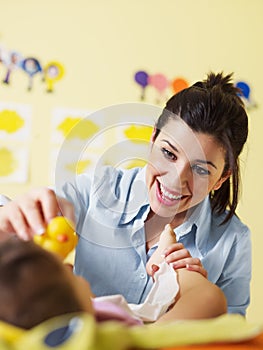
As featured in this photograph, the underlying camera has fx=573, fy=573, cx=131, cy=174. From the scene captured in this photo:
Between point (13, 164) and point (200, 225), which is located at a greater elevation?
point (200, 225)

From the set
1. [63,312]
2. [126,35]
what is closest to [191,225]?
[63,312]

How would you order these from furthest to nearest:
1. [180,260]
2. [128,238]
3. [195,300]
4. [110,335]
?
[128,238] < [180,260] < [195,300] < [110,335]

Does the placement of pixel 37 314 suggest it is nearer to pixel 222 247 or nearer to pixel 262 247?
pixel 222 247

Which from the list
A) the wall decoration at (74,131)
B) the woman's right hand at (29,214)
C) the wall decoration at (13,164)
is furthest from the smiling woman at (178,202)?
the wall decoration at (13,164)

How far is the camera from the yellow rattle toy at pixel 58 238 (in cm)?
78

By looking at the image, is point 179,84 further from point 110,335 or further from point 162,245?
point 110,335

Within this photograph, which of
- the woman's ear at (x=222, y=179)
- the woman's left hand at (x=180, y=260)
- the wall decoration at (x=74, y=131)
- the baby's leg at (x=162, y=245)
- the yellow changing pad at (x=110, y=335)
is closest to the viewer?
the yellow changing pad at (x=110, y=335)

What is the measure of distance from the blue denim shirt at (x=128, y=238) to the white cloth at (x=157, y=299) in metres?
0.30

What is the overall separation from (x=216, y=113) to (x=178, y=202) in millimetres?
231

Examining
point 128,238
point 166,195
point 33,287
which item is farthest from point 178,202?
point 33,287

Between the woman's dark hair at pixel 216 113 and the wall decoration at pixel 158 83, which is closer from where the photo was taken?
the woman's dark hair at pixel 216 113

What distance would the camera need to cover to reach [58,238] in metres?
0.78

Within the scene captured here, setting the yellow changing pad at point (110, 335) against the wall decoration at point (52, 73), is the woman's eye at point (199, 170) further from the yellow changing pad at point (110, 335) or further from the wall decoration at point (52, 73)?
the wall decoration at point (52, 73)

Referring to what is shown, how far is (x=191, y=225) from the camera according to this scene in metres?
1.42
